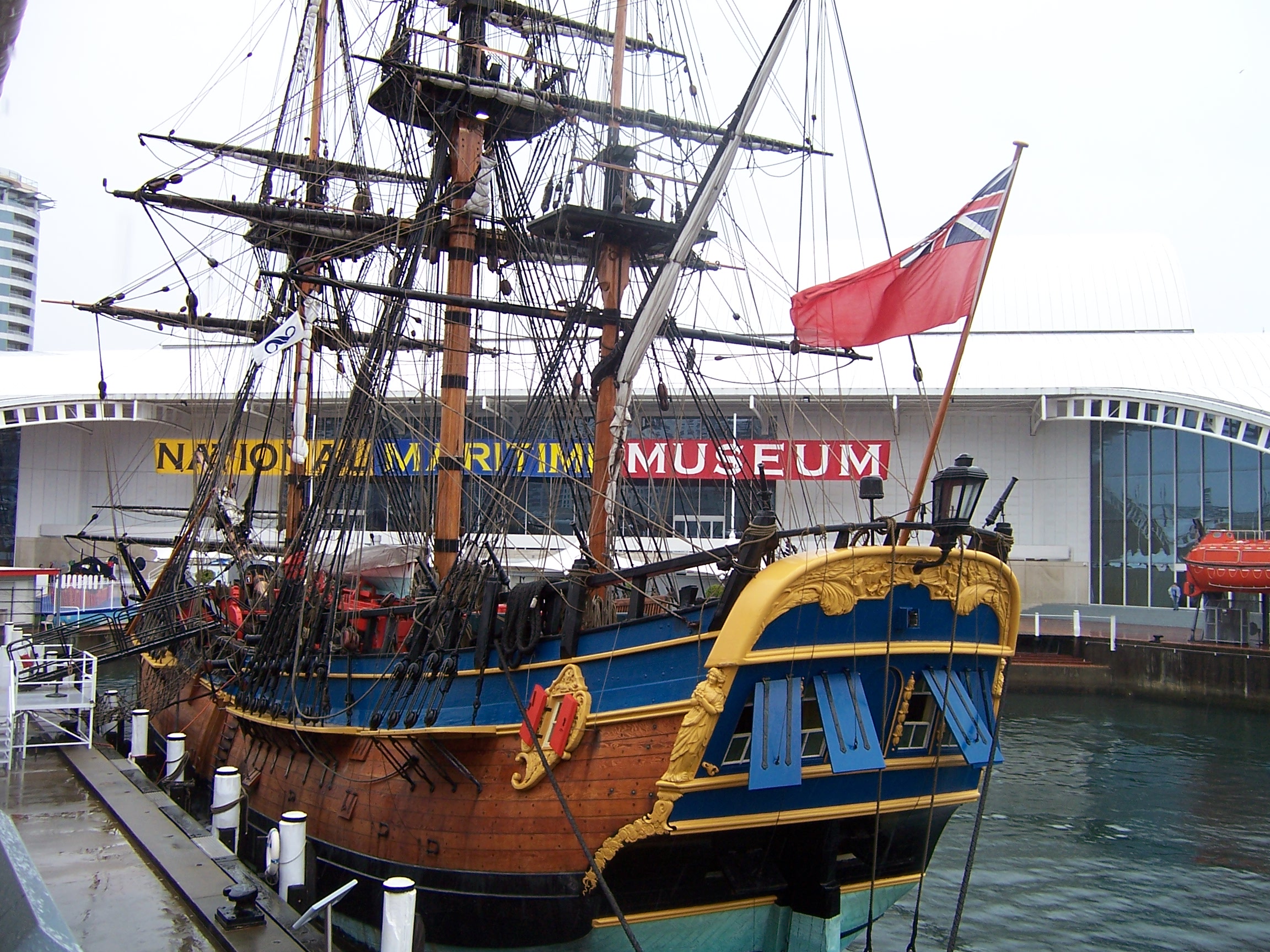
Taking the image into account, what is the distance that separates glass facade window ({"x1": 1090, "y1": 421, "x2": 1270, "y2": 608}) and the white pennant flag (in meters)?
24.6

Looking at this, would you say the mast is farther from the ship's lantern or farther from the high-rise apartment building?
the high-rise apartment building

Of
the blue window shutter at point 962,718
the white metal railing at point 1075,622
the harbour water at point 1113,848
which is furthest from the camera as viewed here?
the white metal railing at point 1075,622

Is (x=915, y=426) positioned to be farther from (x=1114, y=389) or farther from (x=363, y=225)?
(x=363, y=225)

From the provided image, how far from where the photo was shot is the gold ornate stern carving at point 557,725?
962cm

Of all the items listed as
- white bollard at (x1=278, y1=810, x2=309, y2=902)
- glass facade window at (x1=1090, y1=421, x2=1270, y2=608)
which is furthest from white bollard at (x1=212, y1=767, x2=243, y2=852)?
glass facade window at (x1=1090, y1=421, x2=1270, y2=608)

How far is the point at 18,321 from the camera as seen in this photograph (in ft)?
11.0

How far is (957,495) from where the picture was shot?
9375 mm

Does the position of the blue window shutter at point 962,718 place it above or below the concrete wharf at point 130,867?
above

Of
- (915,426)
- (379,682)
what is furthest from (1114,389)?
(379,682)

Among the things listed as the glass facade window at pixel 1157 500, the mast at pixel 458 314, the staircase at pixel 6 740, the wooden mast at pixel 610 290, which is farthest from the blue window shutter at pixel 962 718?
the glass facade window at pixel 1157 500

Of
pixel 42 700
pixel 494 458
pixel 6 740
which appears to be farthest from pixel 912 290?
pixel 494 458

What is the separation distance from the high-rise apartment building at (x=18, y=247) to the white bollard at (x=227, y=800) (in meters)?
8.75

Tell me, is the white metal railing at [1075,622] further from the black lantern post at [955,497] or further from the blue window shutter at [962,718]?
the black lantern post at [955,497]

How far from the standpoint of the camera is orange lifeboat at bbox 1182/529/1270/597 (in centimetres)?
2675
